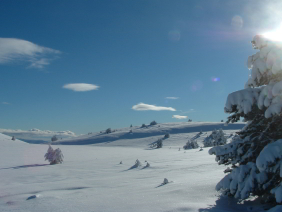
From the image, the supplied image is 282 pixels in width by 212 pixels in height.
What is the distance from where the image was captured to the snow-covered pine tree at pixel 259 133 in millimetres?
3993

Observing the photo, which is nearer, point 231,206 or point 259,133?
point 231,206

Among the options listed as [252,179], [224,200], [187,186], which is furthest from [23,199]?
[252,179]

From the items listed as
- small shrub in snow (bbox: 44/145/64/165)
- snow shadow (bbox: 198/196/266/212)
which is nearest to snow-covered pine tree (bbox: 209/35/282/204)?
snow shadow (bbox: 198/196/266/212)

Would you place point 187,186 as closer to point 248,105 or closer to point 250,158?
point 250,158

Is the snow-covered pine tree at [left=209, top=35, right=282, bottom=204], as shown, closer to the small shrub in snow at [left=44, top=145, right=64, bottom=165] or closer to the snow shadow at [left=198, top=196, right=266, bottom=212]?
the snow shadow at [left=198, top=196, right=266, bottom=212]

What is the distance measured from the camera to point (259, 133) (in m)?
4.86

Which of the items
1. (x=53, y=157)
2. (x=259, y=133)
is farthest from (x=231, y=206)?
(x=53, y=157)

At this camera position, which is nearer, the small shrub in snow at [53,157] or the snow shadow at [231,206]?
the snow shadow at [231,206]

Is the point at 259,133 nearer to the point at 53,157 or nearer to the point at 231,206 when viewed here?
the point at 231,206

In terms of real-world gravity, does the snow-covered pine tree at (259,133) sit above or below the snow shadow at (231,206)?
above

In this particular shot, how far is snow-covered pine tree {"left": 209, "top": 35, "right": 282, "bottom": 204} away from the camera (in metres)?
3.99

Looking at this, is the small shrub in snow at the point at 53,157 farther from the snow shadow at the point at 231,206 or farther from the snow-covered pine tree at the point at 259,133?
the snow-covered pine tree at the point at 259,133

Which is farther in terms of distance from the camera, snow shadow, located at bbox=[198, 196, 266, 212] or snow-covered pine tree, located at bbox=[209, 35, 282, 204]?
snow shadow, located at bbox=[198, 196, 266, 212]

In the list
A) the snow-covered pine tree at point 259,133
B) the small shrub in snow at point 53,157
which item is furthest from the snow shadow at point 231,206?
the small shrub in snow at point 53,157
